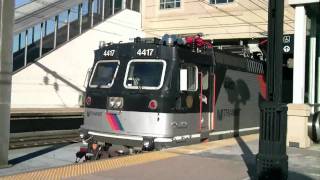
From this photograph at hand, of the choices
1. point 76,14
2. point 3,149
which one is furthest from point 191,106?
point 76,14

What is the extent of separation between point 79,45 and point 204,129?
763 inches

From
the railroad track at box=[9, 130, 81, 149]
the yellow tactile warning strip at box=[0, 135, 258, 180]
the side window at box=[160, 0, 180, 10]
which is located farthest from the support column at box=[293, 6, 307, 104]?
the side window at box=[160, 0, 180, 10]

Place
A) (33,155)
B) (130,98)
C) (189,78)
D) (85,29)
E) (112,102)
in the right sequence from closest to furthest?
1. (130,98)
2. (112,102)
3. (189,78)
4. (33,155)
5. (85,29)

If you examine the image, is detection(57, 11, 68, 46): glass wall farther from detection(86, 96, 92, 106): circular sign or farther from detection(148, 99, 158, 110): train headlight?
detection(148, 99, 158, 110): train headlight

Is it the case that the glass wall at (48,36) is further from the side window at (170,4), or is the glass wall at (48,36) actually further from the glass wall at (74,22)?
the side window at (170,4)

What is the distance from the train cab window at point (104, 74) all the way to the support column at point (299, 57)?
4927mm

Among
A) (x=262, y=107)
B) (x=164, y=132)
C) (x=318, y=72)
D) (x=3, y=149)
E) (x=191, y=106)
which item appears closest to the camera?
(x=262, y=107)

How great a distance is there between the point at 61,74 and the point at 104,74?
18.1m

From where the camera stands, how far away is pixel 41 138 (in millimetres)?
17656

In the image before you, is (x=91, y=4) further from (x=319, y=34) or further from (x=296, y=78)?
(x=296, y=78)

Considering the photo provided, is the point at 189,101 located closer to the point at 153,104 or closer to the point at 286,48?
the point at 153,104

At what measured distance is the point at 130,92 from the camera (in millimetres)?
11547

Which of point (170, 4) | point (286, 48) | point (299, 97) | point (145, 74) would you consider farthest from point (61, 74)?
point (145, 74)

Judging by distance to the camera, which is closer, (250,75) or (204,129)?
(204,129)
